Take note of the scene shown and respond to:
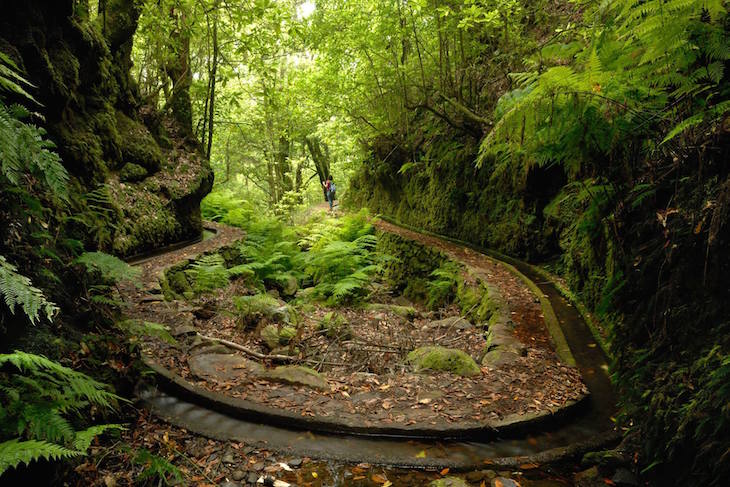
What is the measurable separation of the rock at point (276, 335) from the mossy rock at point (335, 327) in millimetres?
528

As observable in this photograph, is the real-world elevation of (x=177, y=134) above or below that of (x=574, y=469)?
above

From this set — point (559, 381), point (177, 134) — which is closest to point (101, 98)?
point (177, 134)

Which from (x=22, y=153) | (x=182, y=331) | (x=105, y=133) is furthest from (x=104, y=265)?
(x=105, y=133)

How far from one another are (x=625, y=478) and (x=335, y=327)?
3.89 m

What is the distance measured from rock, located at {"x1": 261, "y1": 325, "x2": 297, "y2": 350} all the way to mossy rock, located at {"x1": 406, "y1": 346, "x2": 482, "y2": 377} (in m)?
1.70

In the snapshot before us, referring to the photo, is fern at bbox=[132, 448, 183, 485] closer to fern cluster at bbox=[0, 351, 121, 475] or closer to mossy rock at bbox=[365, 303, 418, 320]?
fern cluster at bbox=[0, 351, 121, 475]

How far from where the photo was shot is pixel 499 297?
692 centimetres

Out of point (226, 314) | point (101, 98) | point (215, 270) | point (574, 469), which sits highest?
point (101, 98)

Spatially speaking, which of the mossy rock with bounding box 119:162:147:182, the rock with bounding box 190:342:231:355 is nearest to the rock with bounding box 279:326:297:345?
the rock with bounding box 190:342:231:355

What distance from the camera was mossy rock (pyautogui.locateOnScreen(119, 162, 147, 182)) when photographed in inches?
354

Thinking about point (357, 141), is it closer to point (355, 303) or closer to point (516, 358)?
point (355, 303)

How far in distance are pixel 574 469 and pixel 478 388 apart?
4.08ft

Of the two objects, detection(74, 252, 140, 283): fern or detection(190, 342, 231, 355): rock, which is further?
detection(190, 342, 231, 355): rock

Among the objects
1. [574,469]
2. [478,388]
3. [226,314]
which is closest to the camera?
[574,469]
